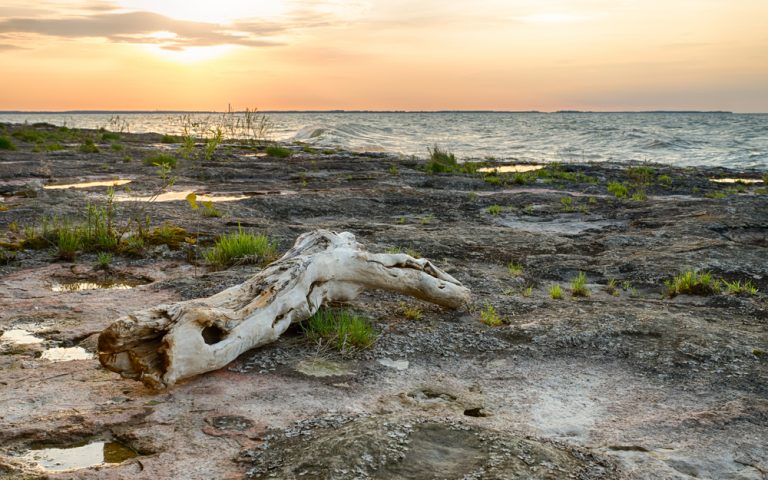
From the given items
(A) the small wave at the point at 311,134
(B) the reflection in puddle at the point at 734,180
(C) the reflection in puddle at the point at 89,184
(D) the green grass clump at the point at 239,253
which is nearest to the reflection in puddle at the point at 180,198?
(C) the reflection in puddle at the point at 89,184

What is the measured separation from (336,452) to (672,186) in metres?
18.2

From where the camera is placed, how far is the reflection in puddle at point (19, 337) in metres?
5.63

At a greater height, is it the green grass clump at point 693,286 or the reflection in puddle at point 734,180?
the reflection in puddle at point 734,180

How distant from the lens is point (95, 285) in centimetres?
761

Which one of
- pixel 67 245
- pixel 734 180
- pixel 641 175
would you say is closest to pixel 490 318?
pixel 67 245

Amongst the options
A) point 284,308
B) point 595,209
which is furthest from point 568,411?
point 595,209

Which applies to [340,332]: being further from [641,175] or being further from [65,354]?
[641,175]

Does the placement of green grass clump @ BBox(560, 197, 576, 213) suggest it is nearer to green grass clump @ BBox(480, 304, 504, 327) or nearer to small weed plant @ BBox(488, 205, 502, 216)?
small weed plant @ BBox(488, 205, 502, 216)

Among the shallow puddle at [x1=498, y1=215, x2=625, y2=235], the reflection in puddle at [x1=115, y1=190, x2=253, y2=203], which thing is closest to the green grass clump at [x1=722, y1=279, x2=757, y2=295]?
the shallow puddle at [x1=498, y1=215, x2=625, y2=235]

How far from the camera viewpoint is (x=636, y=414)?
15.3 feet

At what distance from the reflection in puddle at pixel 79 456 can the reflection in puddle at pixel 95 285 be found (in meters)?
3.66

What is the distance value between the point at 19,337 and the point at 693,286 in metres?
7.18

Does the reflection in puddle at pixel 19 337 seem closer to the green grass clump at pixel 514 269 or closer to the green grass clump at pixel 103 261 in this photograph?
the green grass clump at pixel 103 261

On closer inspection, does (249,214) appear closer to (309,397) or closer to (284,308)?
(284,308)
